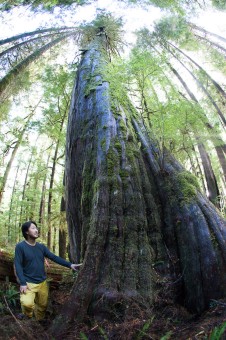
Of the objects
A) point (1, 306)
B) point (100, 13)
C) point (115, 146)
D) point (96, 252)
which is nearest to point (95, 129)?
point (115, 146)

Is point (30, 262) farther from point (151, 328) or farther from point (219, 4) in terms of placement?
point (219, 4)

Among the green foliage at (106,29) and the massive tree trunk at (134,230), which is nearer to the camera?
the massive tree trunk at (134,230)

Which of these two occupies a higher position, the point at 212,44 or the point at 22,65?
the point at 212,44

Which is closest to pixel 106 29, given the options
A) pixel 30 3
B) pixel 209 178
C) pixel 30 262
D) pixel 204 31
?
pixel 30 3

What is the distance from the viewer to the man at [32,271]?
4312mm

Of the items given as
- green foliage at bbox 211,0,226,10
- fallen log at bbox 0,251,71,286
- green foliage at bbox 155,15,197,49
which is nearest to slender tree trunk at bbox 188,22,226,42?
green foliage at bbox 211,0,226,10

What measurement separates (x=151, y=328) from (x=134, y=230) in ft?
4.71

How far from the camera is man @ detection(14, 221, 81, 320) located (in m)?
4.31

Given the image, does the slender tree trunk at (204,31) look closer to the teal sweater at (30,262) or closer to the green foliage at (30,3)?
the green foliage at (30,3)

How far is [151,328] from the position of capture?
3102 mm

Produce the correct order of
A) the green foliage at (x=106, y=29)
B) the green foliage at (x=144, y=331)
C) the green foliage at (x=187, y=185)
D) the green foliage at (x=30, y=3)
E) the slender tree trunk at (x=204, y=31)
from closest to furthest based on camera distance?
the green foliage at (x=144, y=331) < the green foliage at (x=187, y=185) < the green foliage at (x=30, y=3) < the green foliage at (x=106, y=29) < the slender tree trunk at (x=204, y=31)

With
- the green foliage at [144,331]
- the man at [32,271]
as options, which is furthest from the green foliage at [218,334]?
the man at [32,271]

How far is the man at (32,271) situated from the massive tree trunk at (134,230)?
2.46 ft

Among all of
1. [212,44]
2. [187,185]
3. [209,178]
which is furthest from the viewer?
[212,44]
